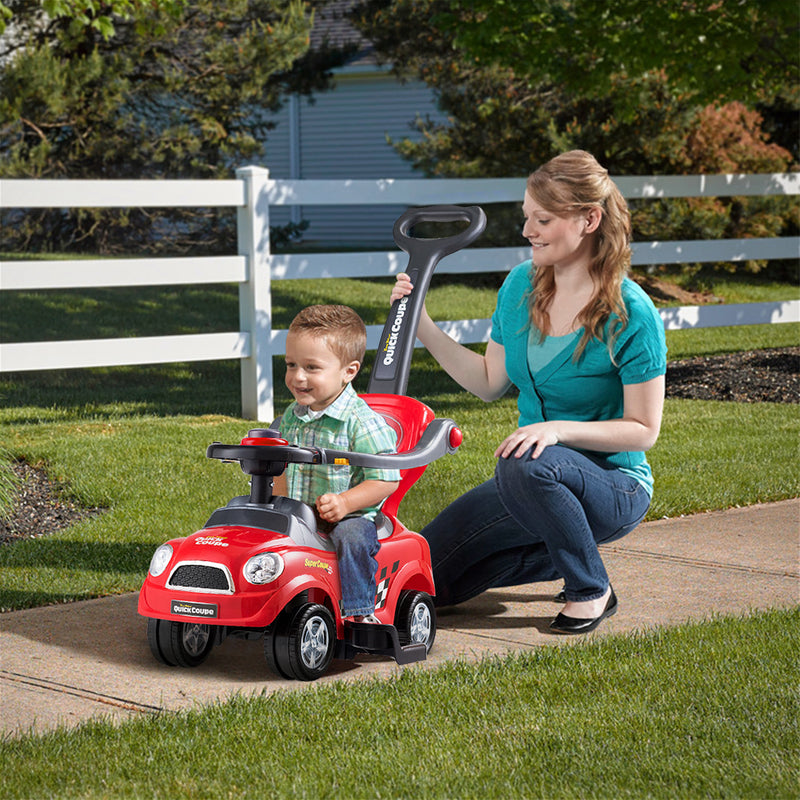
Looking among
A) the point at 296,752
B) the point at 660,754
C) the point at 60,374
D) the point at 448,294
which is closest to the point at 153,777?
the point at 296,752

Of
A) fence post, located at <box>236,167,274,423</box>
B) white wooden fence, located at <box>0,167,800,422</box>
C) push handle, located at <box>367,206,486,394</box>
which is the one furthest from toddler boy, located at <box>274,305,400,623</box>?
fence post, located at <box>236,167,274,423</box>

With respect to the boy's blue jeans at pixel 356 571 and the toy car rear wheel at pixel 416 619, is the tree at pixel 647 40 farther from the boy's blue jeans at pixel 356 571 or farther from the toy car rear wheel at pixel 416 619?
the boy's blue jeans at pixel 356 571

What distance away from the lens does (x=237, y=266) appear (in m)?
9.14

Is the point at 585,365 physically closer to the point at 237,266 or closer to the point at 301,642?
the point at 301,642

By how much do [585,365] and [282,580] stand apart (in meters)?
1.32

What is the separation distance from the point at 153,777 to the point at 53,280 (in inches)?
229

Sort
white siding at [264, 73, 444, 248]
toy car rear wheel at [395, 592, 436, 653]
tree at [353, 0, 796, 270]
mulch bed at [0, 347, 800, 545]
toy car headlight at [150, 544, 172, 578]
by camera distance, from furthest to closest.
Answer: white siding at [264, 73, 444, 248] → tree at [353, 0, 796, 270] → mulch bed at [0, 347, 800, 545] → toy car rear wheel at [395, 592, 436, 653] → toy car headlight at [150, 544, 172, 578]

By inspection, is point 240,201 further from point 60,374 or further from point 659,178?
point 659,178

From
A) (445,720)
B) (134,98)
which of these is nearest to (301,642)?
(445,720)

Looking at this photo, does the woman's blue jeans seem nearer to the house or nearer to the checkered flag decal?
the checkered flag decal

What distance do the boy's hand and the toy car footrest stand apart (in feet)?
1.15

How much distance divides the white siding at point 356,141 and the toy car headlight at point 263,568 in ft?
77.4

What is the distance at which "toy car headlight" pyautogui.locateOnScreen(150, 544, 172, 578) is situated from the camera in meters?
4.03

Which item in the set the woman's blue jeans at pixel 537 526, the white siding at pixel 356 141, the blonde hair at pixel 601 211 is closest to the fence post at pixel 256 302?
the woman's blue jeans at pixel 537 526
